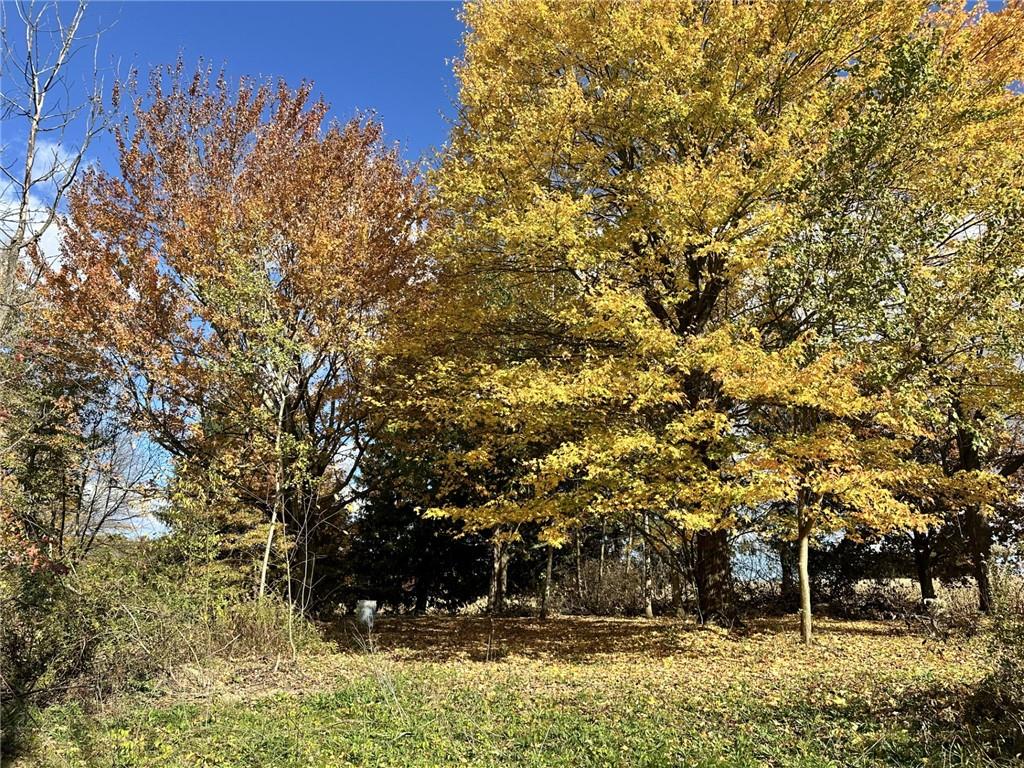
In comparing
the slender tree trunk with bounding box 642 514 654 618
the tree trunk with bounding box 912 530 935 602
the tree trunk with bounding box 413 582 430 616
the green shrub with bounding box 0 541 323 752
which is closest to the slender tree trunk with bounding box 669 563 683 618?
the slender tree trunk with bounding box 642 514 654 618

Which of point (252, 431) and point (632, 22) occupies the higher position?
point (632, 22)

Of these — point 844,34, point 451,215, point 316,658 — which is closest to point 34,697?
point 316,658

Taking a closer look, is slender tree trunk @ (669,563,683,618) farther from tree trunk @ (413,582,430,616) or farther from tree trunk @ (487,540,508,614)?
tree trunk @ (413,582,430,616)

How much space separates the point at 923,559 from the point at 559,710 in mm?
11952

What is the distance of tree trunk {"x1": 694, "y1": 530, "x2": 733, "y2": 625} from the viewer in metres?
10.1

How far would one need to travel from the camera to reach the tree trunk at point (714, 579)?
10070 millimetres

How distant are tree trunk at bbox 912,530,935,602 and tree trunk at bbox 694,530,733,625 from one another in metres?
6.62

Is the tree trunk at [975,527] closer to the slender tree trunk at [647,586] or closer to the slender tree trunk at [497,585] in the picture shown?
the slender tree trunk at [647,586]

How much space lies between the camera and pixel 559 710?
5910mm

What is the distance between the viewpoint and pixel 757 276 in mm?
9688

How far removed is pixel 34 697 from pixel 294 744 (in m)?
3.72

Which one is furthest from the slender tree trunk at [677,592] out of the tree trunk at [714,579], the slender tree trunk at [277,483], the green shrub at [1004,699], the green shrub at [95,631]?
the green shrub at [95,631]

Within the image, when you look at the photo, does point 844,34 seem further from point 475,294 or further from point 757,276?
point 475,294

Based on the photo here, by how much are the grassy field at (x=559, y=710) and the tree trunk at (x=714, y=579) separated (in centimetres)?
57
